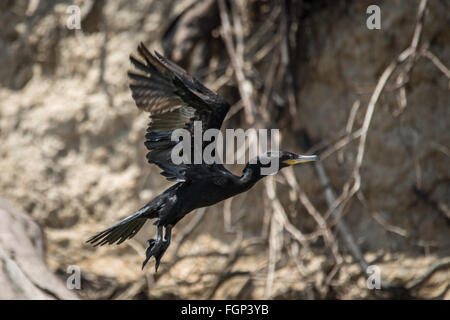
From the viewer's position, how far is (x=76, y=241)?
4.27m

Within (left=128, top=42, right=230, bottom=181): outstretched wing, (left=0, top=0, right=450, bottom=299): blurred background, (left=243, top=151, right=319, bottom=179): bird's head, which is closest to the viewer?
(left=128, top=42, right=230, bottom=181): outstretched wing

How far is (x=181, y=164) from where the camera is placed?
2488 mm

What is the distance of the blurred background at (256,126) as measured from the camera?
13.2 feet

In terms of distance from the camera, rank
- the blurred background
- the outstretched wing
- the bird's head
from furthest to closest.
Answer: the blurred background
the bird's head
the outstretched wing

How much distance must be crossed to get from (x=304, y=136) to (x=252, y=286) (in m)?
1.00

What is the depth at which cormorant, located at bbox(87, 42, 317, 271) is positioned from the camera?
7.79 feet

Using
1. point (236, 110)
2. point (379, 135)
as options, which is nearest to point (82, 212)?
point (236, 110)

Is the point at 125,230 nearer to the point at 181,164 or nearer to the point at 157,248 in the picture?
the point at 157,248

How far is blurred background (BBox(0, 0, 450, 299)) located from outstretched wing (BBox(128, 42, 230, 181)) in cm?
152

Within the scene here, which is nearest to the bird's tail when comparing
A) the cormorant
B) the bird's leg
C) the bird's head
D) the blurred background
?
the cormorant

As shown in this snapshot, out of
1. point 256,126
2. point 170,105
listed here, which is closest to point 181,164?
point 170,105

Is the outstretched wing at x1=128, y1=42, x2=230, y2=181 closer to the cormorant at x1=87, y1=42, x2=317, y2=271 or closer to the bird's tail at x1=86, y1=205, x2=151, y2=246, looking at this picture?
the cormorant at x1=87, y1=42, x2=317, y2=271

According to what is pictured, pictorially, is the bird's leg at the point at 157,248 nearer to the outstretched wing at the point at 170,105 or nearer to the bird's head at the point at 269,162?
the outstretched wing at the point at 170,105

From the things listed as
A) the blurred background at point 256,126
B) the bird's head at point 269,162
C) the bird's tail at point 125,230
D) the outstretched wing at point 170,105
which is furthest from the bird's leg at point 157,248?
the blurred background at point 256,126
